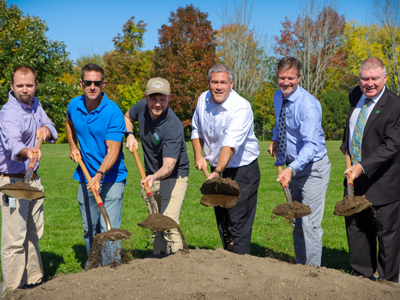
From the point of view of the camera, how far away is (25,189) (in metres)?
3.40

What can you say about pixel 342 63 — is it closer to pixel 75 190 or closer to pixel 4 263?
pixel 75 190

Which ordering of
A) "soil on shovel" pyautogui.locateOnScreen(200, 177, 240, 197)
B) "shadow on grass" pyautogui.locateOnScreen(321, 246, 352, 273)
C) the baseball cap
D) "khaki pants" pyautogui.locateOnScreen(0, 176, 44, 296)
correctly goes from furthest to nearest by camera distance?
"shadow on grass" pyautogui.locateOnScreen(321, 246, 352, 273) < the baseball cap < "khaki pants" pyautogui.locateOnScreen(0, 176, 44, 296) < "soil on shovel" pyautogui.locateOnScreen(200, 177, 240, 197)

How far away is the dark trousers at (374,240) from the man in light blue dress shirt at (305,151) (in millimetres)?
380

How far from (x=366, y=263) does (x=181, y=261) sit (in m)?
1.96

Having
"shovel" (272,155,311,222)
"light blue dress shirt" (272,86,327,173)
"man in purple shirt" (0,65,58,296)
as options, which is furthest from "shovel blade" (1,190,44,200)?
"light blue dress shirt" (272,86,327,173)

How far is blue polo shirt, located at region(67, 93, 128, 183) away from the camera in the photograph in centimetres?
394

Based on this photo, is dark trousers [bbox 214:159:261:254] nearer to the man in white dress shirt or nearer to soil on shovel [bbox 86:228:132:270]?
the man in white dress shirt

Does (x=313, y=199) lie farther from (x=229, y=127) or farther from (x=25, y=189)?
(x=25, y=189)

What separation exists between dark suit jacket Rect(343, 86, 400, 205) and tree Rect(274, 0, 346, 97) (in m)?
30.1

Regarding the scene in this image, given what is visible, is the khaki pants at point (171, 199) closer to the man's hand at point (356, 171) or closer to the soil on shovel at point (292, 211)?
the soil on shovel at point (292, 211)

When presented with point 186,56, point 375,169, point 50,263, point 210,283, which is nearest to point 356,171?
point 375,169

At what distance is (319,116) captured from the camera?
4.02 metres

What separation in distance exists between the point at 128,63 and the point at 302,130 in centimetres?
3399

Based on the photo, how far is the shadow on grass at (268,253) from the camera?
16.1 feet
